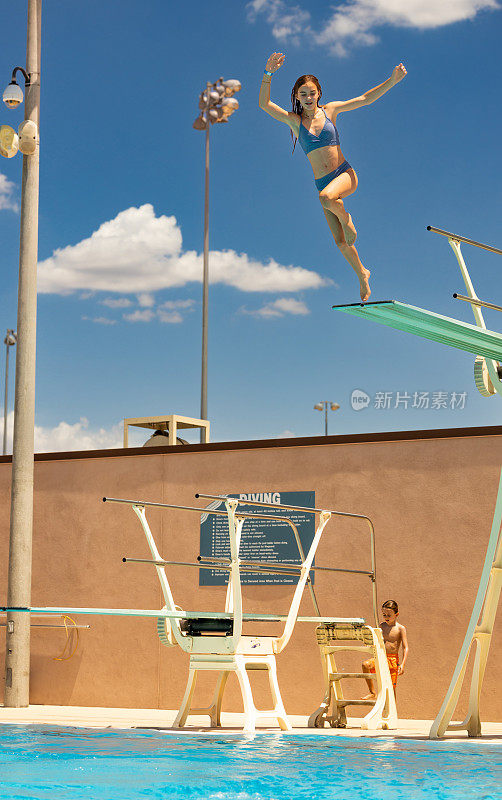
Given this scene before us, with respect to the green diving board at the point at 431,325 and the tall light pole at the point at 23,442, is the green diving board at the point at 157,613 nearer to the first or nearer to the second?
the green diving board at the point at 431,325

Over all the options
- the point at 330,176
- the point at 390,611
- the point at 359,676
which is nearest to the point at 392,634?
the point at 390,611

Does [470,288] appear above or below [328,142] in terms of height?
below

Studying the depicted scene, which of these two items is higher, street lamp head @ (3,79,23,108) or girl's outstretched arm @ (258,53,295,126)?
street lamp head @ (3,79,23,108)

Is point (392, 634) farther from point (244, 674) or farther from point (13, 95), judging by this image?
point (13, 95)

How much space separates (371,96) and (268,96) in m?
0.71

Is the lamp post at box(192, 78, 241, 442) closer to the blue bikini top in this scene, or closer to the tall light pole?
the tall light pole

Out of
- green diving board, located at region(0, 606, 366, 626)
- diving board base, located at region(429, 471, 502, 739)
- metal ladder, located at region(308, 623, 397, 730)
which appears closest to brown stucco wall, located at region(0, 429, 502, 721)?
A: metal ladder, located at region(308, 623, 397, 730)

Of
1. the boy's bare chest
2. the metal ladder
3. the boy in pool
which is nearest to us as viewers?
the metal ladder

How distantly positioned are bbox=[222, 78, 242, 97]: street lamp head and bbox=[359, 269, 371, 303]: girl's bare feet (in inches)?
1006

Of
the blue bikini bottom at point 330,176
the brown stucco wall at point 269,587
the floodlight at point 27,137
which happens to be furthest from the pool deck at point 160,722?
the floodlight at point 27,137

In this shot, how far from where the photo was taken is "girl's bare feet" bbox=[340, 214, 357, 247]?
668cm

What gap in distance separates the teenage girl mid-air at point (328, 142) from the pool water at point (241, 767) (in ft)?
10.3

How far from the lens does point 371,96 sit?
22.1 ft

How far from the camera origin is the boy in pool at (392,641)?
34.9ft
